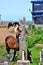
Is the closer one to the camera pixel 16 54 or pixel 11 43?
pixel 11 43

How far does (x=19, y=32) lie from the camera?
38.5 ft

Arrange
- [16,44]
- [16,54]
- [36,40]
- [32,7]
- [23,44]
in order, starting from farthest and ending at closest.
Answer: [32,7], [36,40], [16,54], [16,44], [23,44]

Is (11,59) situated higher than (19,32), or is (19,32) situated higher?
(19,32)

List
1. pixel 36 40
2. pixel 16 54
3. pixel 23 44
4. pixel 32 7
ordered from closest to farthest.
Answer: pixel 23 44 < pixel 16 54 < pixel 36 40 < pixel 32 7

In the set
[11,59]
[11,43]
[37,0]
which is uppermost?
[37,0]

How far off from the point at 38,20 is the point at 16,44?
24602 millimetres

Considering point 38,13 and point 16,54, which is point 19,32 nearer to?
point 16,54

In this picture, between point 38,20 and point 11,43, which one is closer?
point 11,43

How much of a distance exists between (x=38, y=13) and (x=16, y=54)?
23.0 metres

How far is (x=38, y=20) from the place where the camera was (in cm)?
3569

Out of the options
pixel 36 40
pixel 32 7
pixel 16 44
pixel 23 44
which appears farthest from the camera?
pixel 32 7

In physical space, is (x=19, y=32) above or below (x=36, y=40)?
above

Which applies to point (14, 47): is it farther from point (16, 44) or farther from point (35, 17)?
point (35, 17)

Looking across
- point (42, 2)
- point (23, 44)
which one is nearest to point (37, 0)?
point (42, 2)
